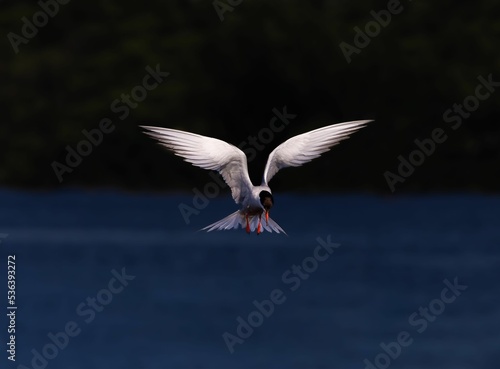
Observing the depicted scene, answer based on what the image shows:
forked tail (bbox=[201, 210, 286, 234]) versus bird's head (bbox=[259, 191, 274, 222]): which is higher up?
bird's head (bbox=[259, 191, 274, 222])

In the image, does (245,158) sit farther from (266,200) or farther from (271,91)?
(271,91)

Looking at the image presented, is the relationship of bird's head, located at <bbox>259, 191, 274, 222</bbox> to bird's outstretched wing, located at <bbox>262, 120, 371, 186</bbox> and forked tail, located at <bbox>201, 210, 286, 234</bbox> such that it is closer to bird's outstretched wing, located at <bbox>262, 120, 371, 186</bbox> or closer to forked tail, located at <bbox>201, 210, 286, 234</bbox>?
forked tail, located at <bbox>201, 210, 286, 234</bbox>

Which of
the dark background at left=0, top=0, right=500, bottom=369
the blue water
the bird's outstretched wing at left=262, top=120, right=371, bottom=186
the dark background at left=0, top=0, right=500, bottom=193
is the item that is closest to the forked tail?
the bird's outstretched wing at left=262, top=120, right=371, bottom=186

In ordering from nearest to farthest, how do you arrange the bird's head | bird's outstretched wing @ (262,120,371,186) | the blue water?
the bird's head, bird's outstretched wing @ (262,120,371,186), the blue water

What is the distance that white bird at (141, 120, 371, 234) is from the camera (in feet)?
44.1

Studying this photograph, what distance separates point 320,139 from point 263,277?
19974mm

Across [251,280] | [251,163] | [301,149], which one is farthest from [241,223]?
[251,163]

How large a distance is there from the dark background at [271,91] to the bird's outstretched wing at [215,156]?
31.0m

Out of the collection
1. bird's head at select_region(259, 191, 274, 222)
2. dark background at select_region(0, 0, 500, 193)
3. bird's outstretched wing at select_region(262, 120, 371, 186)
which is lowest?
dark background at select_region(0, 0, 500, 193)

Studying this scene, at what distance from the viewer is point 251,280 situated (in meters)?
33.9

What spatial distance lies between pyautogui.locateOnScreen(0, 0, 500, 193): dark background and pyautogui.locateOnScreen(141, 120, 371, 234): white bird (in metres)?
30.6

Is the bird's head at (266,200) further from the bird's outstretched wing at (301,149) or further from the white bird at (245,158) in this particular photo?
the bird's outstretched wing at (301,149)

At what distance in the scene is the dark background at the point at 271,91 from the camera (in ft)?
160

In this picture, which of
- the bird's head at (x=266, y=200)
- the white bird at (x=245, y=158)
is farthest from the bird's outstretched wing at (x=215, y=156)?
the bird's head at (x=266, y=200)
